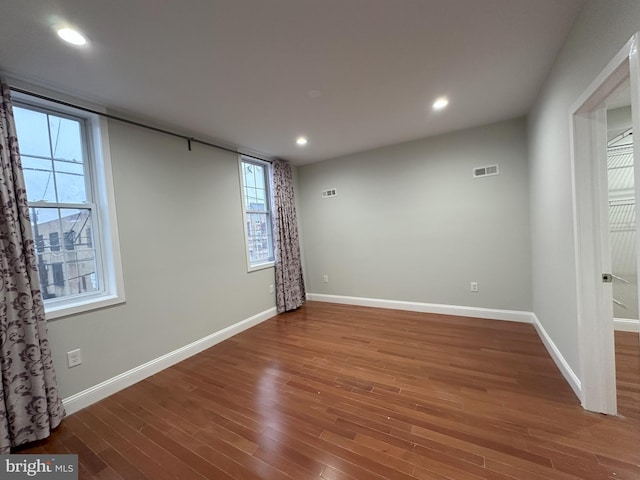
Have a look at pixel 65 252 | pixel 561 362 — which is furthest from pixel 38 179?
pixel 561 362

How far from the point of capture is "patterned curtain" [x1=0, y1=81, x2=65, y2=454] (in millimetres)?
1663

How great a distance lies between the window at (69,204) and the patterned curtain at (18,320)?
0.75 ft

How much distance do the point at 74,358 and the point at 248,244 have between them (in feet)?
6.97

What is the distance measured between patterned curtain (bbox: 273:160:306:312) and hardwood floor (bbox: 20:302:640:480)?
1385 mm

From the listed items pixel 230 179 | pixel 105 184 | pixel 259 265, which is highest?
pixel 230 179

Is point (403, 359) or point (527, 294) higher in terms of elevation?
point (527, 294)

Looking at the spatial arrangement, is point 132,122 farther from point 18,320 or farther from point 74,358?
point 74,358

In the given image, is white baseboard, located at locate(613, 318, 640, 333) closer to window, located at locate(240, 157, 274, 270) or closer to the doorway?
the doorway

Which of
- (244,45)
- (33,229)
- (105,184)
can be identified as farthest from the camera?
(105,184)

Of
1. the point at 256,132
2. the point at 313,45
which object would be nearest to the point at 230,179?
the point at 256,132

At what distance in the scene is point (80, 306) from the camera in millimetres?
2096

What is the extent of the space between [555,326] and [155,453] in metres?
3.19

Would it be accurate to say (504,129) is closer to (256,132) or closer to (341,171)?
(341,171)

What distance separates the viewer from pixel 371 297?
14.0 feet
